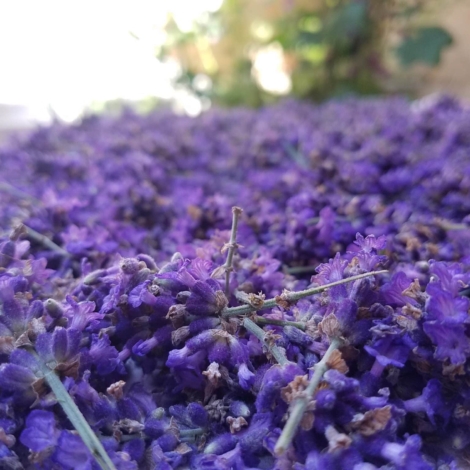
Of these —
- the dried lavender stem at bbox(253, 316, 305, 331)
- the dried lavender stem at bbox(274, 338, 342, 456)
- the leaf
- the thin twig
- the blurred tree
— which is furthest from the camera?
the blurred tree

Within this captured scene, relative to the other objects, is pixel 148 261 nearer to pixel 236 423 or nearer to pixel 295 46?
pixel 236 423

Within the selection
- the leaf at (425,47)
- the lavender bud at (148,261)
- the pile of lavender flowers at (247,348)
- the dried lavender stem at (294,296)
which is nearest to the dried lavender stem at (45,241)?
the pile of lavender flowers at (247,348)

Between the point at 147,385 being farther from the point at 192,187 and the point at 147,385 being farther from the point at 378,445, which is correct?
the point at 192,187

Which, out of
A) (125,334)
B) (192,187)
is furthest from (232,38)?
(125,334)

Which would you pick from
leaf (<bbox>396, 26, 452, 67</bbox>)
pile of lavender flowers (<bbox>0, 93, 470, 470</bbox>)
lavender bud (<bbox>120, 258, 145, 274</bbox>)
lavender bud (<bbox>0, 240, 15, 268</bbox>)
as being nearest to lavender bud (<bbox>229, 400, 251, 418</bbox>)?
pile of lavender flowers (<bbox>0, 93, 470, 470</bbox>)

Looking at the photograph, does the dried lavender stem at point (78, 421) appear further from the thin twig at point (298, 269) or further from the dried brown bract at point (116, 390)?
the thin twig at point (298, 269)

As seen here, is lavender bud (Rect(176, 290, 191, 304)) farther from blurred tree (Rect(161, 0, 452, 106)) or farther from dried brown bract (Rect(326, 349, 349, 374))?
blurred tree (Rect(161, 0, 452, 106))
